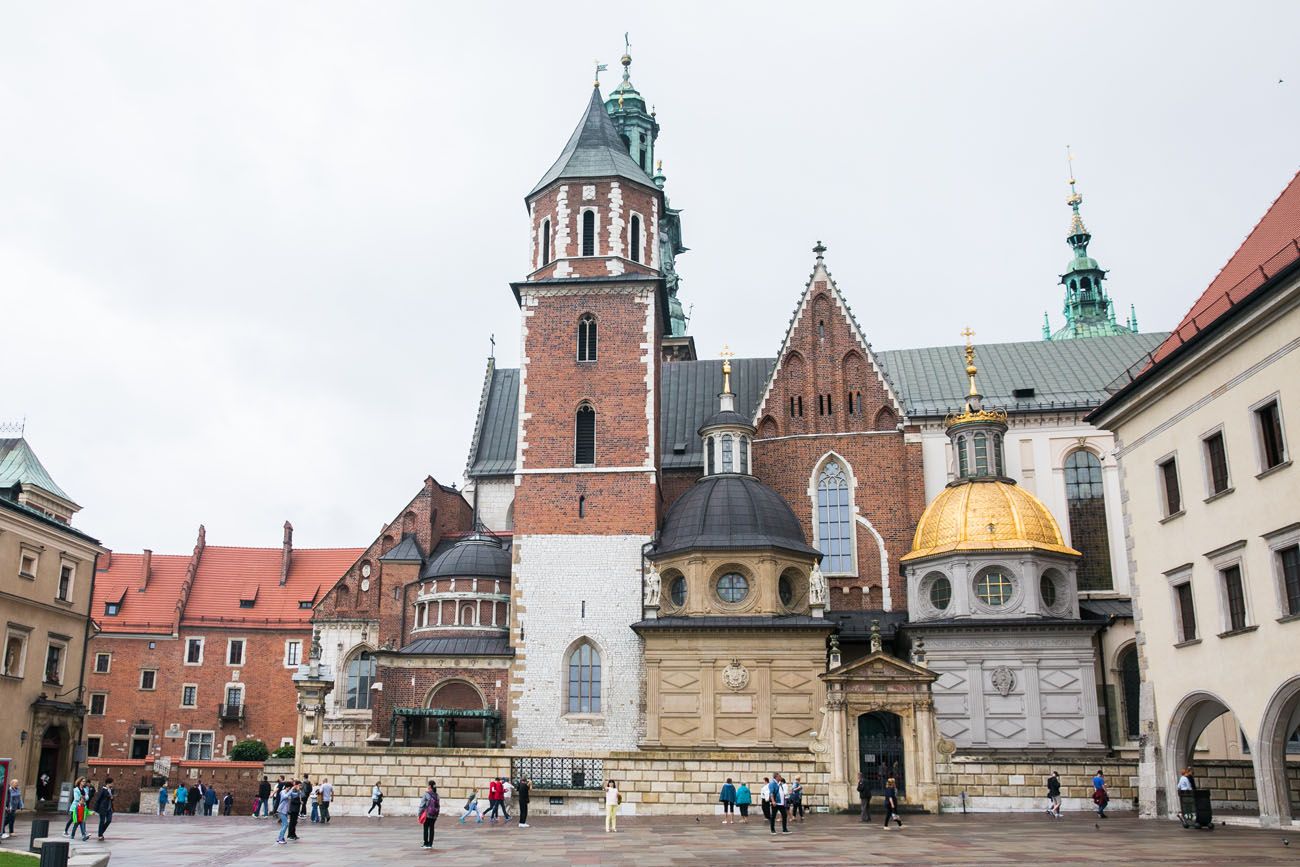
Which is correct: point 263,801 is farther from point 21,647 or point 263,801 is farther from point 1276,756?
point 1276,756

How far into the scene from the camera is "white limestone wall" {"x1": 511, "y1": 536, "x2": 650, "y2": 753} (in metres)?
39.1

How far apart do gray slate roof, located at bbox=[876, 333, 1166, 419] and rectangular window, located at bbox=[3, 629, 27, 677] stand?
103 feet

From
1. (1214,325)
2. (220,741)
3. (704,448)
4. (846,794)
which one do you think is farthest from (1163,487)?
(220,741)

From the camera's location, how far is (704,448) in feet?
147

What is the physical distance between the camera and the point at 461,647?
41.2m

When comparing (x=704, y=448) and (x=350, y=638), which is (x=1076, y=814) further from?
(x=350, y=638)

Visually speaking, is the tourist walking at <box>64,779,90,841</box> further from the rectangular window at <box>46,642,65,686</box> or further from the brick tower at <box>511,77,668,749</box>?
the brick tower at <box>511,77,668,749</box>

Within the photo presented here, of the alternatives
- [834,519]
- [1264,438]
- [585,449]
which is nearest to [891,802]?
[1264,438]

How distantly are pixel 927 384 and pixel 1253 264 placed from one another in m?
22.6

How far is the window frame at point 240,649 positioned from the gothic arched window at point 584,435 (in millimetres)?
26790

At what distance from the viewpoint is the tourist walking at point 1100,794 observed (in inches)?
1136

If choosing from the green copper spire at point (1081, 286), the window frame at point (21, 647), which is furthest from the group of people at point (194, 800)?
the green copper spire at point (1081, 286)

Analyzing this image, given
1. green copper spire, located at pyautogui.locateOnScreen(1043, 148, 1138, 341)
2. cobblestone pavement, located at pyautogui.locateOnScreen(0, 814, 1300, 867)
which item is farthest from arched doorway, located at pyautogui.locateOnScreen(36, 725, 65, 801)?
green copper spire, located at pyautogui.locateOnScreen(1043, 148, 1138, 341)

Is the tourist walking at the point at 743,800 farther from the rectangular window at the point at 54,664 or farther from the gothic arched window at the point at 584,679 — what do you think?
the rectangular window at the point at 54,664
